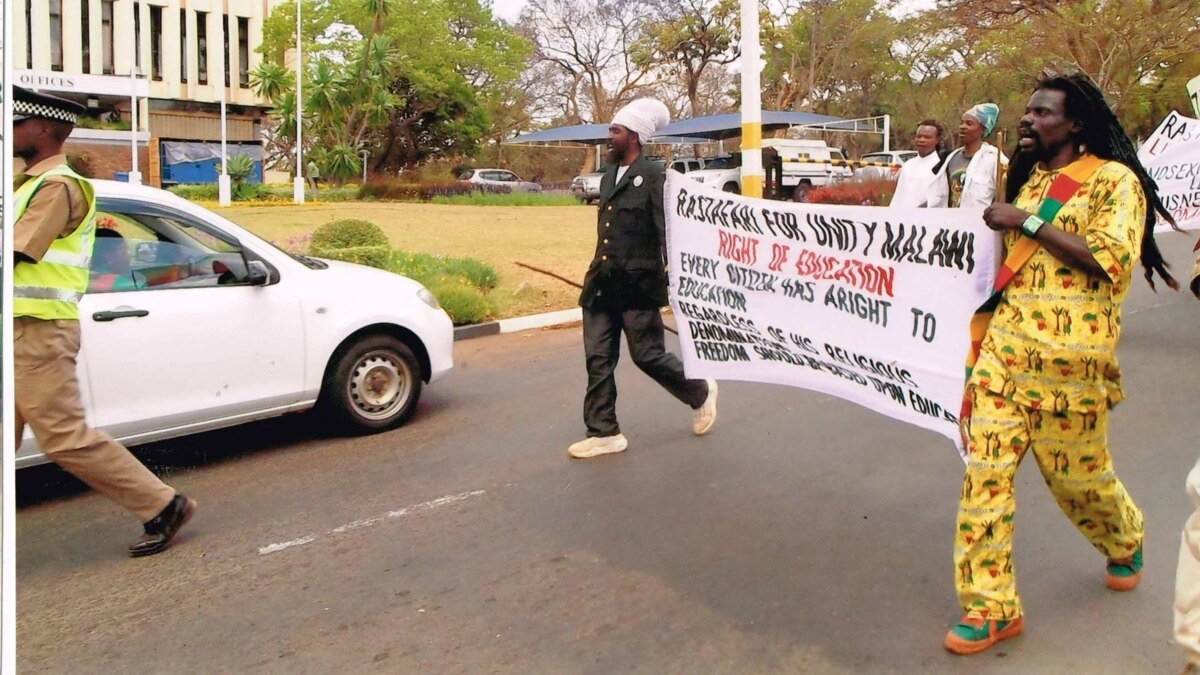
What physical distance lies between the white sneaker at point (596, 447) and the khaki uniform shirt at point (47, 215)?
8.67 ft

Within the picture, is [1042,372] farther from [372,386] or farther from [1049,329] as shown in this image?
[372,386]

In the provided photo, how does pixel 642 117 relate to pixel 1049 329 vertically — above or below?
above

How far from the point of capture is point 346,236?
38.5ft

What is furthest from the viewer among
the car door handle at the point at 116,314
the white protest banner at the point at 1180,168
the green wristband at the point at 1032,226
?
the white protest banner at the point at 1180,168

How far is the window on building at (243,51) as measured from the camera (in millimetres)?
44031

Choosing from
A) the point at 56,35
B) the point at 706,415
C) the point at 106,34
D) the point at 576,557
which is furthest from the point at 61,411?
the point at 106,34

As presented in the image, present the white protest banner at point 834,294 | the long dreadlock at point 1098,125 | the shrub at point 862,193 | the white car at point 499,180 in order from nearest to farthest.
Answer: the long dreadlock at point 1098,125, the white protest banner at point 834,294, the shrub at point 862,193, the white car at point 499,180

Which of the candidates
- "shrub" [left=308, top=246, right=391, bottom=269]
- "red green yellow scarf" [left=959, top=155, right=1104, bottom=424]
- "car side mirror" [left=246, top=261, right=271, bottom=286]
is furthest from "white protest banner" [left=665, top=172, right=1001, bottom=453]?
"shrub" [left=308, top=246, right=391, bottom=269]

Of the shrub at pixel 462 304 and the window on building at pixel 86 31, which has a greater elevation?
the window on building at pixel 86 31

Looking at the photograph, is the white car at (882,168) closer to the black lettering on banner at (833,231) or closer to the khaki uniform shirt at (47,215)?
the black lettering on banner at (833,231)

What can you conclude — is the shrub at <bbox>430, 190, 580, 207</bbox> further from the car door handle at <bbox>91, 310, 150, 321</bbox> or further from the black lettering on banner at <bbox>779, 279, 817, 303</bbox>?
the black lettering on banner at <bbox>779, 279, 817, 303</bbox>

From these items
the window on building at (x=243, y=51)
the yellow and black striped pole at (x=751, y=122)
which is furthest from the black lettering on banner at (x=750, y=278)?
the window on building at (x=243, y=51)

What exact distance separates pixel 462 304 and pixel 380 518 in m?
5.43

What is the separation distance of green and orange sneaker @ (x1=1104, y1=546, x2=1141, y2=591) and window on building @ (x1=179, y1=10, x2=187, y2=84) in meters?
38.5
